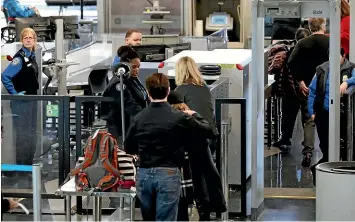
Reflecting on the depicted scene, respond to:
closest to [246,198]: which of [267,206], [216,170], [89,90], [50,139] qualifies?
[267,206]

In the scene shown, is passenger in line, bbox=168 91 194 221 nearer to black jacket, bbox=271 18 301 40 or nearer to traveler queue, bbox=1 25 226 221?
traveler queue, bbox=1 25 226 221

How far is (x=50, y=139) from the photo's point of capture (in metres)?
8.87

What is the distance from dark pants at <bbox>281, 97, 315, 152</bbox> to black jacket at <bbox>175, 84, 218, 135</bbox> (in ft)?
10.1

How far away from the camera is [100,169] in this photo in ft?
24.4

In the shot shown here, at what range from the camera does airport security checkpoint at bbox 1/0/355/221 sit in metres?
7.21

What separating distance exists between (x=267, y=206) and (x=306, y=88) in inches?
94.7

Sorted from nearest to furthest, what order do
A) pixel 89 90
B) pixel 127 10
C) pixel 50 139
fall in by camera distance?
pixel 50 139, pixel 89 90, pixel 127 10

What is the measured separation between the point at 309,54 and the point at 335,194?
12.4 feet

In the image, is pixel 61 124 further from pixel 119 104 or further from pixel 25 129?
pixel 119 104

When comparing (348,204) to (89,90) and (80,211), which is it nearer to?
(80,211)

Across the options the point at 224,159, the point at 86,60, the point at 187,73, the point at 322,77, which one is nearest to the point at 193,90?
the point at 187,73

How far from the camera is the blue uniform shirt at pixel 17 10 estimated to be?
59.7ft

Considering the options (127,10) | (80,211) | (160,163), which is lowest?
(80,211)

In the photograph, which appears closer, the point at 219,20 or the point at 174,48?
the point at 174,48
